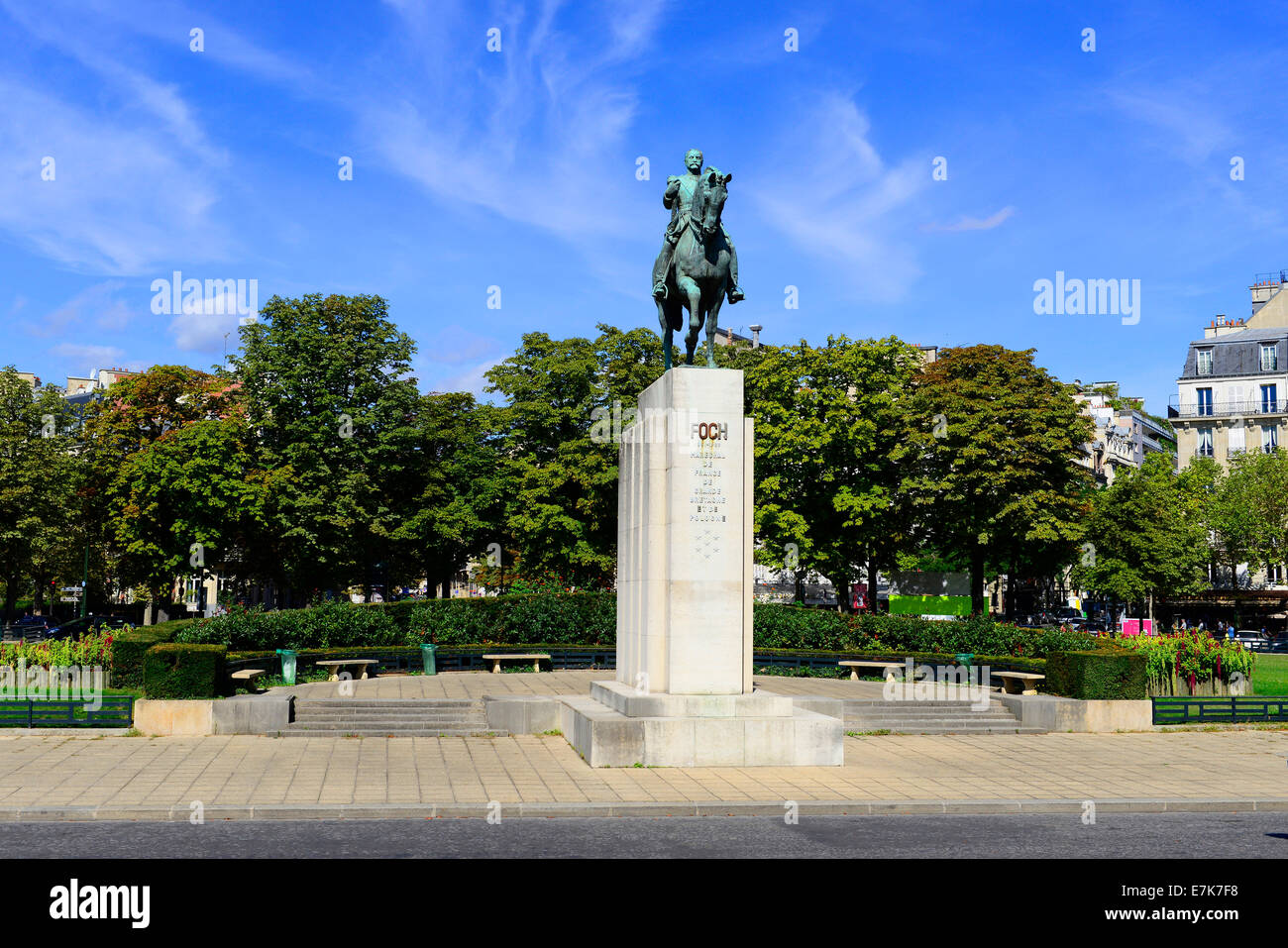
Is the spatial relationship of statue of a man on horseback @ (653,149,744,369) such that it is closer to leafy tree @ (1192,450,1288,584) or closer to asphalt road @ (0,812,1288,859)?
asphalt road @ (0,812,1288,859)

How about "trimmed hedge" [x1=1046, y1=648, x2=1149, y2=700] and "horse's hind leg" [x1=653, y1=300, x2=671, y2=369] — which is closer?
"horse's hind leg" [x1=653, y1=300, x2=671, y2=369]

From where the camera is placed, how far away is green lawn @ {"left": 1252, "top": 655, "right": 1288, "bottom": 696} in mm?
32625

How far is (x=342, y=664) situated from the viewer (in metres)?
31.6

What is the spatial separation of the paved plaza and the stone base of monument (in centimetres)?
29

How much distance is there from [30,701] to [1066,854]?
18.9m

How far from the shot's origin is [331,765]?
18.9 meters

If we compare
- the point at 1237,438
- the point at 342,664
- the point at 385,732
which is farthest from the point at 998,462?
the point at 1237,438

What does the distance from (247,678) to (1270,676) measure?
3268cm

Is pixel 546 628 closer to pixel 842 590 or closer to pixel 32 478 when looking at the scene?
pixel 842 590

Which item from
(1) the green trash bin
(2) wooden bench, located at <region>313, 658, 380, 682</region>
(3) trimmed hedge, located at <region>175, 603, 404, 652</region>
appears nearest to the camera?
(1) the green trash bin
